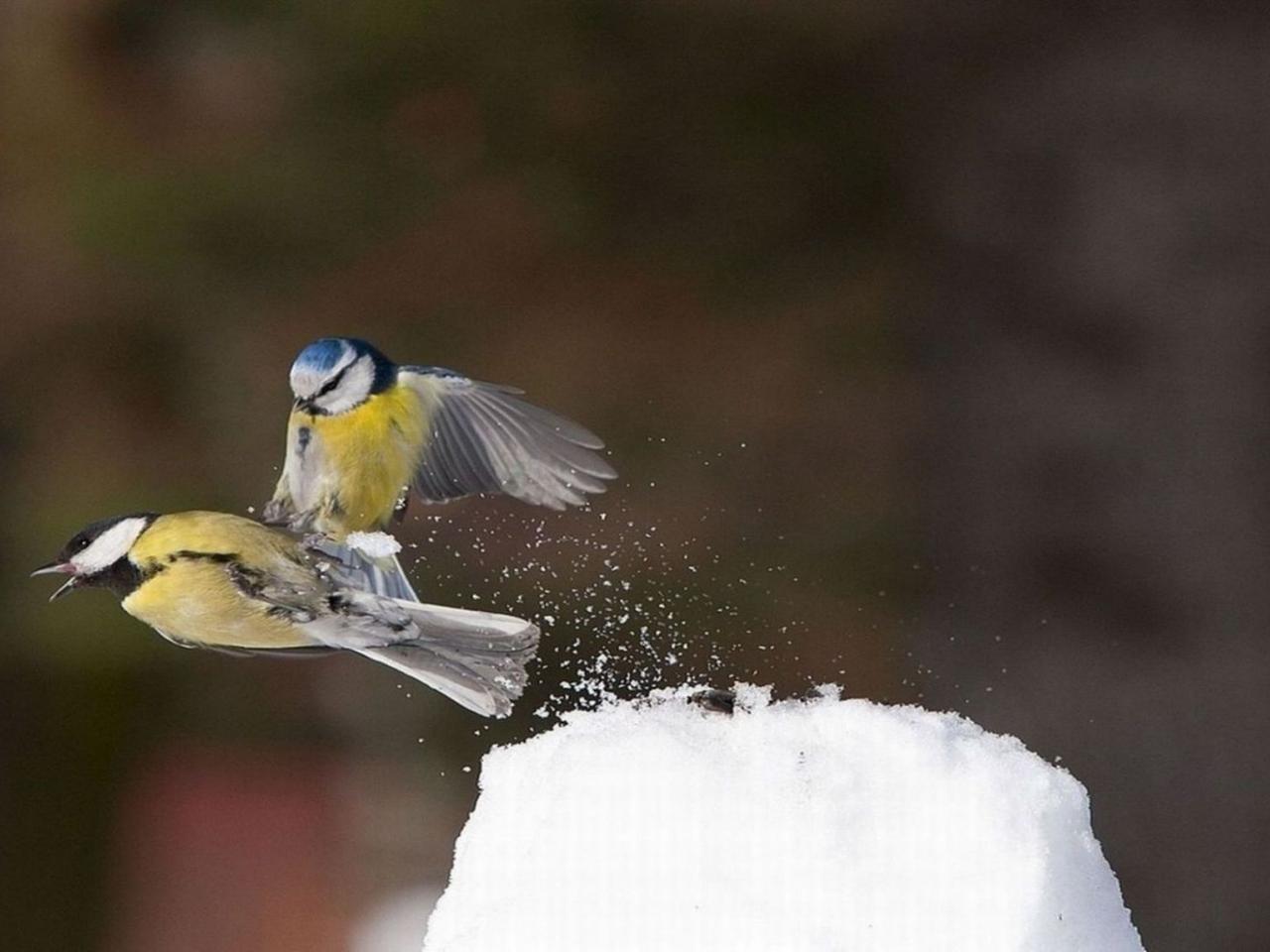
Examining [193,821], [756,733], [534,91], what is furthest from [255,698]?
[756,733]

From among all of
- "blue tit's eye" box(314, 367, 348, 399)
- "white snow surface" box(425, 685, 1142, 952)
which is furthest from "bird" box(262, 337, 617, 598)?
"white snow surface" box(425, 685, 1142, 952)

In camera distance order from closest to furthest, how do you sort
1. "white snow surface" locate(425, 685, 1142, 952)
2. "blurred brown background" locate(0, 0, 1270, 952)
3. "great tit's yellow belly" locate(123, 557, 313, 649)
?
"white snow surface" locate(425, 685, 1142, 952) → "great tit's yellow belly" locate(123, 557, 313, 649) → "blurred brown background" locate(0, 0, 1270, 952)

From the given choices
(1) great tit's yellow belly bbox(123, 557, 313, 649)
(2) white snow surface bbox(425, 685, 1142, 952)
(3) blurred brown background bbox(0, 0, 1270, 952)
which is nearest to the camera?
(2) white snow surface bbox(425, 685, 1142, 952)

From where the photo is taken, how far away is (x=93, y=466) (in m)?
1.46

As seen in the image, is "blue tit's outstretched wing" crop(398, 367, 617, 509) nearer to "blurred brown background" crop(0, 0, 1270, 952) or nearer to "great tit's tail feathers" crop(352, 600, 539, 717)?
"great tit's tail feathers" crop(352, 600, 539, 717)

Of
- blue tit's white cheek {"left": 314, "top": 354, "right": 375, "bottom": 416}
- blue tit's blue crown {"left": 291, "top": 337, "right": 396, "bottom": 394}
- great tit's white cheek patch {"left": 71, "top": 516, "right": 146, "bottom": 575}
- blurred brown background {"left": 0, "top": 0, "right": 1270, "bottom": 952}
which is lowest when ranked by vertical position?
blurred brown background {"left": 0, "top": 0, "right": 1270, "bottom": 952}

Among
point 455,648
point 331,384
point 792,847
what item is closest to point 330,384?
point 331,384

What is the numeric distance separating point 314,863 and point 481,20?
80cm

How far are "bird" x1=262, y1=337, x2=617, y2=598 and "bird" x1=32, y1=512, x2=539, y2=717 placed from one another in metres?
0.02

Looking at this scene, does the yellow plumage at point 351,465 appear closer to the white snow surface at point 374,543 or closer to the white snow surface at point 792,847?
the white snow surface at point 374,543

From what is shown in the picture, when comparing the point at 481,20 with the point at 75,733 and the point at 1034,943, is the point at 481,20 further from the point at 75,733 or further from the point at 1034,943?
the point at 1034,943

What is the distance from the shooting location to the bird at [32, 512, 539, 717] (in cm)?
44

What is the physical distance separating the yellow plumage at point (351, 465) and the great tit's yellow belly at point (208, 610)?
35 mm

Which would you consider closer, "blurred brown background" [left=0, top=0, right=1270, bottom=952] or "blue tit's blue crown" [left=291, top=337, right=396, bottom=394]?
"blue tit's blue crown" [left=291, top=337, right=396, bottom=394]
